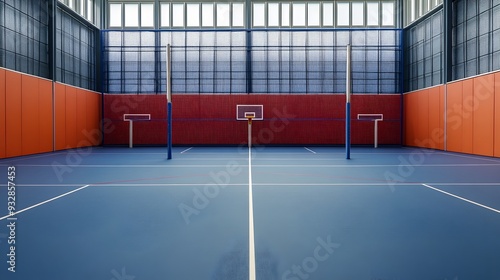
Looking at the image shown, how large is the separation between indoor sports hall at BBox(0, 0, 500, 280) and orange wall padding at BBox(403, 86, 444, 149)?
4.3 inches

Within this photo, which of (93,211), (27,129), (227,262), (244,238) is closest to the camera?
(227,262)

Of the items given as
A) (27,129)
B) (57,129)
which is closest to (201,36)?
(57,129)

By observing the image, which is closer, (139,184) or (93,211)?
(93,211)

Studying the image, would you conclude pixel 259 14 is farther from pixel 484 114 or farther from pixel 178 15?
pixel 484 114

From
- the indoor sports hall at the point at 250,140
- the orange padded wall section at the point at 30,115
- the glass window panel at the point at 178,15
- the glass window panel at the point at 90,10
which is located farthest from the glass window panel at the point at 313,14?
the orange padded wall section at the point at 30,115

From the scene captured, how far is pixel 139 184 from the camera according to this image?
22.6 feet

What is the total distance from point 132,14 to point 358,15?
1290 centimetres

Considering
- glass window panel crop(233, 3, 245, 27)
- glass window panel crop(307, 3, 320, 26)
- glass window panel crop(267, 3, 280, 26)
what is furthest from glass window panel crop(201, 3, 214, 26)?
glass window panel crop(307, 3, 320, 26)

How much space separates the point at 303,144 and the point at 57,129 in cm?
1247

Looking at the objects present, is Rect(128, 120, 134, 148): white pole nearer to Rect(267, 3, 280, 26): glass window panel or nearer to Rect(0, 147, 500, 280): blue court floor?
Rect(267, 3, 280, 26): glass window panel

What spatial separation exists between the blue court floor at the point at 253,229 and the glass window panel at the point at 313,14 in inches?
592

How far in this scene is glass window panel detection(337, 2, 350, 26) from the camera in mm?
20016

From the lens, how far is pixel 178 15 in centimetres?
2028

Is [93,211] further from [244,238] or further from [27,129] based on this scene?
[27,129]
